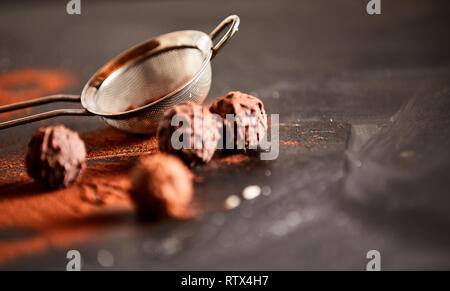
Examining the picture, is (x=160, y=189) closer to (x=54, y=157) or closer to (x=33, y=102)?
(x=54, y=157)

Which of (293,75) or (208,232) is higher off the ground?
(293,75)

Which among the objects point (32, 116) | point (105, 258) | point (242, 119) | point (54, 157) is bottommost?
point (105, 258)

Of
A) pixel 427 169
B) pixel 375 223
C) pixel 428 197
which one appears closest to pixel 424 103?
pixel 427 169

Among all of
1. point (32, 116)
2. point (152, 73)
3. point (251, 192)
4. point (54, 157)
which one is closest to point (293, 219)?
point (251, 192)

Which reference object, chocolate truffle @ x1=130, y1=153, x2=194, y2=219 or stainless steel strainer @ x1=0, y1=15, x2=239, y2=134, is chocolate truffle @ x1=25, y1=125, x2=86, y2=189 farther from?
stainless steel strainer @ x1=0, y1=15, x2=239, y2=134

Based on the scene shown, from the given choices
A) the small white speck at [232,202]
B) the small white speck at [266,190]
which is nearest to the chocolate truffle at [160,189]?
the small white speck at [232,202]

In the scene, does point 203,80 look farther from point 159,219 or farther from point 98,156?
point 159,219
